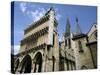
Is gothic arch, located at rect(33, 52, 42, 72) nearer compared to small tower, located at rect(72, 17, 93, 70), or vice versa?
gothic arch, located at rect(33, 52, 42, 72)

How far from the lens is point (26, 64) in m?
2.36

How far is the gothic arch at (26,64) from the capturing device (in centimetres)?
233

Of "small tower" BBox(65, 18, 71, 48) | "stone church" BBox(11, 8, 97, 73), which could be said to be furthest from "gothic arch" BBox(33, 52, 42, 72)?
"small tower" BBox(65, 18, 71, 48)

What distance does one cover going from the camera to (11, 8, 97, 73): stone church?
2.37 meters

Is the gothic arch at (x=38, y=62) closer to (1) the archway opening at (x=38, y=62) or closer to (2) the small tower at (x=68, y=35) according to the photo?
(1) the archway opening at (x=38, y=62)

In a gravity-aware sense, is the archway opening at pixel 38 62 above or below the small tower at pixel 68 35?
below

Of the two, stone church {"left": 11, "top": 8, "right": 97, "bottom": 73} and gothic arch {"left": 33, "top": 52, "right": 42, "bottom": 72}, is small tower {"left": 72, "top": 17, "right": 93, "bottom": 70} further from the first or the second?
gothic arch {"left": 33, "top": 52, "right": 42, "bottom": 72}

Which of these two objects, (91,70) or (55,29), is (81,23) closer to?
(55,29)

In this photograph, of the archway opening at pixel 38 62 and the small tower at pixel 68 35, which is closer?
the archway opening at pixel 38 62

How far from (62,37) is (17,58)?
1.96 ft

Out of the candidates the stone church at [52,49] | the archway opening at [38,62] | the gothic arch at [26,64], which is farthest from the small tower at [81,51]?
the gothic arch at [26,64]

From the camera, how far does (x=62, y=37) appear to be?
255cm

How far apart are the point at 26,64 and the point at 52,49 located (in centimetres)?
35

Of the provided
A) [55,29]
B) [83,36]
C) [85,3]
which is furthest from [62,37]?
[85,3]
